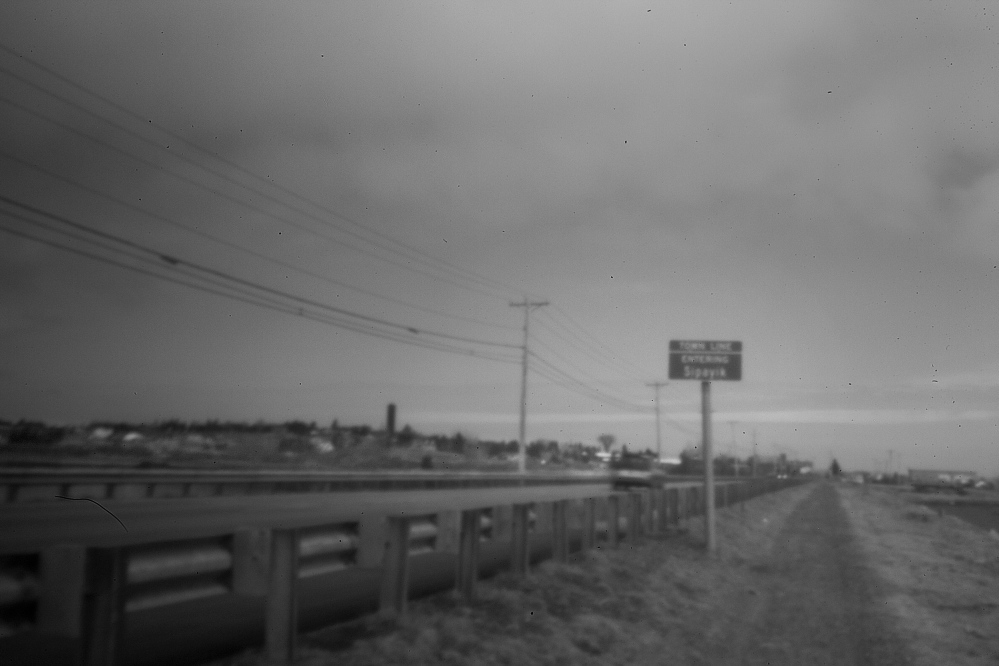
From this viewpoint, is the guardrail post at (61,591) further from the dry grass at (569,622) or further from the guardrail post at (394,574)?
the guardrail post at (394,574)

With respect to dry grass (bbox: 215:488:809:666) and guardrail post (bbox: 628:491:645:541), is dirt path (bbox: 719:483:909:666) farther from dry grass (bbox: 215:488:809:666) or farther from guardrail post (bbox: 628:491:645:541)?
guardrail post (bbox: 628:491:645:541)

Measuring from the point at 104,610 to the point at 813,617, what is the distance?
27.1ft

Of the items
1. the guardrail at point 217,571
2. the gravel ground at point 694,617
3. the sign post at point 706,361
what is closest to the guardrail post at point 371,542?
the guardrail at point 217,571

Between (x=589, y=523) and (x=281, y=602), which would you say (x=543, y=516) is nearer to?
(x=589, y=523)

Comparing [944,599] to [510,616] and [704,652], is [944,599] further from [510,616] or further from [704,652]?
[510,616]

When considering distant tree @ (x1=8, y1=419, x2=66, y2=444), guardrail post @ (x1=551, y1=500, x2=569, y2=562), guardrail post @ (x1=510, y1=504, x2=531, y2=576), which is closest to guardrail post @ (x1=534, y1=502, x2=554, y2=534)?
guardrail post @ (x1=551, y1=500, x2=569, y2=562)

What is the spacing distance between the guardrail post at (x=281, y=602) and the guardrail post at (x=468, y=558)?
9.80ft

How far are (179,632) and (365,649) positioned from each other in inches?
82.2

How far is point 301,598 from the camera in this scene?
9.63 m

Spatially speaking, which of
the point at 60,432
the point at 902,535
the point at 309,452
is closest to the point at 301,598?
the point at 60,432

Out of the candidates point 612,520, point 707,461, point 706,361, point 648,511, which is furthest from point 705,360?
point 612,520

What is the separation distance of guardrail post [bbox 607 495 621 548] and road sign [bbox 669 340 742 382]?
10.9 feet

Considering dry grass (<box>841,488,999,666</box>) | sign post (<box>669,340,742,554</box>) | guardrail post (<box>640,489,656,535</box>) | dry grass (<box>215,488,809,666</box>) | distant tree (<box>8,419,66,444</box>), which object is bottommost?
dry grass (<box>841,488,999,666</box>)

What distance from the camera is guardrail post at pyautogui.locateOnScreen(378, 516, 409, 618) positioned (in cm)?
777
